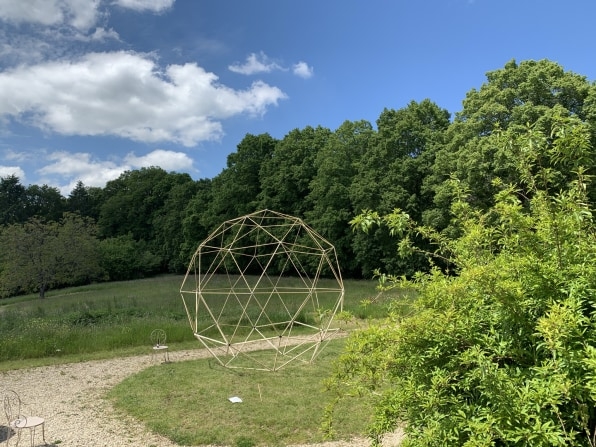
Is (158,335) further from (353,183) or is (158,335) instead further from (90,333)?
(353,183)

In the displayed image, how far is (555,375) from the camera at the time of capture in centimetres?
197

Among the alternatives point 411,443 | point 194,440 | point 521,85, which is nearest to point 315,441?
point 194,440

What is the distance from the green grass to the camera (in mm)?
6633

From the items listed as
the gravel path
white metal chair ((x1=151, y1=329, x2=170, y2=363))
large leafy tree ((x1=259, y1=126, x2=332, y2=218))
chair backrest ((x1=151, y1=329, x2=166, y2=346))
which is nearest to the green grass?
the gravel path

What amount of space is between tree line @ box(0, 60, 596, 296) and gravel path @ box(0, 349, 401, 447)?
23.6 ft

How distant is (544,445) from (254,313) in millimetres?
16103

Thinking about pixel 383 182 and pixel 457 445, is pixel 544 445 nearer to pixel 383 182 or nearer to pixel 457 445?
pixel 457 445

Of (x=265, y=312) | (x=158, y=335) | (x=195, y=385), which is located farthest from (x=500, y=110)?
(x=195, y=385)

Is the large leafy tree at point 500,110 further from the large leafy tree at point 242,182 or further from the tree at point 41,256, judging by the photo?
the tree at point 41,256

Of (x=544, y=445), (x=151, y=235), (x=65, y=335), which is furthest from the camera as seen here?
(x=151, y=235)

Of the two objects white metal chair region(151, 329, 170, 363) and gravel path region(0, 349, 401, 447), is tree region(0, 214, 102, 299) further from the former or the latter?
gravel path region(0, 349, 401, 447)

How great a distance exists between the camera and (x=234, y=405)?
800 centimetres

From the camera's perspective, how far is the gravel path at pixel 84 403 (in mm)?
6625

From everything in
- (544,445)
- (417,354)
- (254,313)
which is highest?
(417,354)
